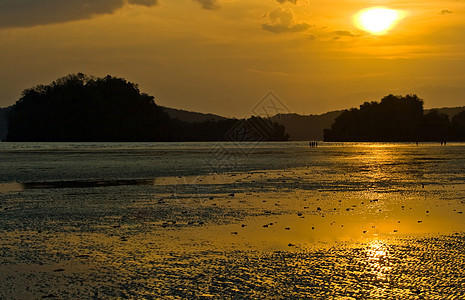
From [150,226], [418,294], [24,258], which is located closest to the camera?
[418,294]

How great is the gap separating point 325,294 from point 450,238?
7.32 m

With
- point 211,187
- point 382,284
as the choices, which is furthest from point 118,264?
point 211,187

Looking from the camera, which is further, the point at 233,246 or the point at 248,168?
the point at 248,168

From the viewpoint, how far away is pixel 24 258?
13492 mm

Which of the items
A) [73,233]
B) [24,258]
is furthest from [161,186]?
[24,258]

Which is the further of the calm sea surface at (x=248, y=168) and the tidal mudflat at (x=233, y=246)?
the calm sea surface at (x=248, y=168)

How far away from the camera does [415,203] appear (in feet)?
81.5

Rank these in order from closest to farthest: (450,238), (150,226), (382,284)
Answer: (382,284)
(450,238)
(150,226)

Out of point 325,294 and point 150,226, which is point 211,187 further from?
point 325,294

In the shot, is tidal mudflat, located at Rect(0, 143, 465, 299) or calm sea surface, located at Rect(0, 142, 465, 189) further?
calm sea surface, located at Rect(0, 142, 465, 189)

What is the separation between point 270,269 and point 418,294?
3.36 m

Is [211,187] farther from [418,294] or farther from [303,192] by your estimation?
[418,294]

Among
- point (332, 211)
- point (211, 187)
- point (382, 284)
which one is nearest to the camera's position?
point (382, 284)

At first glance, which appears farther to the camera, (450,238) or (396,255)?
(450,238)
